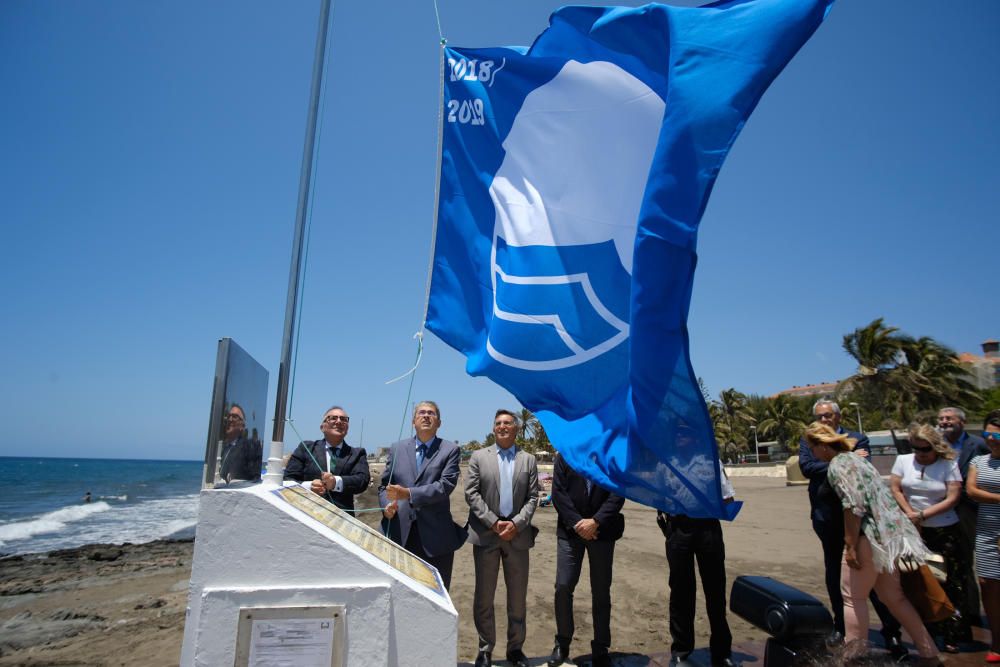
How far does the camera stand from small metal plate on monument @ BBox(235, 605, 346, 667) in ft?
5.93

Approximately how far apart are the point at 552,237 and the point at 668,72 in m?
1.16

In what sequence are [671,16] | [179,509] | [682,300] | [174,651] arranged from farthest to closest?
[179,509]
[174,651]
[671,16]
[682,300]

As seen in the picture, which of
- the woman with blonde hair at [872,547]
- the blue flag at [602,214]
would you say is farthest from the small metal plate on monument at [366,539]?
the woman with blonde hair at [872,547]

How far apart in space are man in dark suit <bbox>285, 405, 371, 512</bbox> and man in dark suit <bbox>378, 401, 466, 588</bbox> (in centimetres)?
31

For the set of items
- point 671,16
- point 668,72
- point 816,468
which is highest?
point 671,16

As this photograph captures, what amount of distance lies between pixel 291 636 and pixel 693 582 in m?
3.17

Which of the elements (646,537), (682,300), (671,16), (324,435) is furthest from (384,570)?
(646,537)

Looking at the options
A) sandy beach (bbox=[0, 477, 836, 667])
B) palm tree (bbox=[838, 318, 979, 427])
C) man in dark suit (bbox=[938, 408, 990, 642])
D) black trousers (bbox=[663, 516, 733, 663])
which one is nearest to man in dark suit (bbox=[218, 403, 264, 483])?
black trousers (bbox=[663, 516, 733, 663])

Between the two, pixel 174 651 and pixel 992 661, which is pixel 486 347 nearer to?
pixel 992 661

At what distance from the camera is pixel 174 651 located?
6.09 metres

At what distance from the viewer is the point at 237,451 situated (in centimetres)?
219

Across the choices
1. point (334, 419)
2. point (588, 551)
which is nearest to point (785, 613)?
point (588, 551)

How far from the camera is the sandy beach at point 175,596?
18.1 ft

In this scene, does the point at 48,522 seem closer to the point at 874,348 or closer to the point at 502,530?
the point at 502,530
